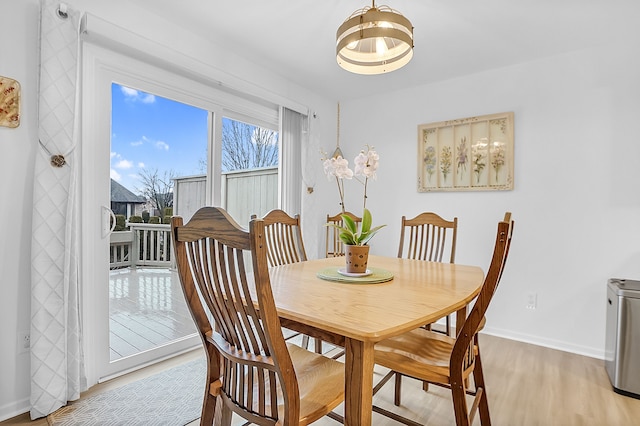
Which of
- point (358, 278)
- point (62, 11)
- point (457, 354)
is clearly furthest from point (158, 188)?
point (457, 354)

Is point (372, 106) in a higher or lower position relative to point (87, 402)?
higher

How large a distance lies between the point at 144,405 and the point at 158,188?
1431 mm

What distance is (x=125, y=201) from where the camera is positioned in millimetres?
2369

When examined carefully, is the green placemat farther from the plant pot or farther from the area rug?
the area rug

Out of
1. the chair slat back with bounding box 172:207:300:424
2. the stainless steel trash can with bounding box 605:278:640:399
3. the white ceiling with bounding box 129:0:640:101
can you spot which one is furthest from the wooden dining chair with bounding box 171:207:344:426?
the stainless steel trash can with bounding box 605:278:640:399

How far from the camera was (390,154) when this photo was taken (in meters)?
3.81

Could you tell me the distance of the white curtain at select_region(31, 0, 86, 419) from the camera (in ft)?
5.85

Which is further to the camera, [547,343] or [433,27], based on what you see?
[547,343]

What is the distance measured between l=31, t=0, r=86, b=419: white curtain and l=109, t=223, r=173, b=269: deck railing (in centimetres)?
41

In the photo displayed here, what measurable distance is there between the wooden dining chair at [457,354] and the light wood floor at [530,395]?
0.44 meters

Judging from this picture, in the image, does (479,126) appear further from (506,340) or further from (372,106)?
(506,340)

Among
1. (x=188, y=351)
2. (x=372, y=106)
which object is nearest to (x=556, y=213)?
(x=372, y=106)

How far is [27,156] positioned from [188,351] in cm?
170

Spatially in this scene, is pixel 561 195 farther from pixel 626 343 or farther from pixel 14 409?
pixel 14 409
